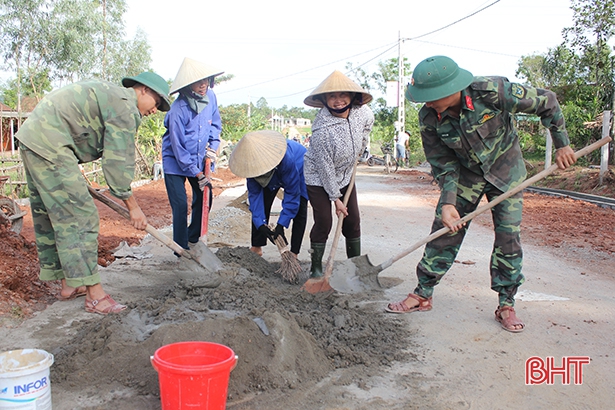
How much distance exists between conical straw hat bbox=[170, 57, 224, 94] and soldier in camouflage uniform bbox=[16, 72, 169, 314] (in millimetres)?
911

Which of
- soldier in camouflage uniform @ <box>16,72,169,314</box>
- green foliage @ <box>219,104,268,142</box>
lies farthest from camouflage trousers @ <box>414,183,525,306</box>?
green foliage @ <box>219,104,268,142</box>

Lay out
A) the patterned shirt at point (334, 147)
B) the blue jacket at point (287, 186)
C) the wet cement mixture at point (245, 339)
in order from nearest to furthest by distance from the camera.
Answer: the wet cement mixture at point (245, 339)
the patterned shirt at point (334, 147)
the blue jacket at point (287, 186)

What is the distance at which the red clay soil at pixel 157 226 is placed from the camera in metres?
3.90

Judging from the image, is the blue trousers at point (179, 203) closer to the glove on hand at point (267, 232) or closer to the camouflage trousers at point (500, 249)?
the glove on hand at point (267, 232)

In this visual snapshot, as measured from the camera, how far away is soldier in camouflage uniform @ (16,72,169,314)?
11.2ft

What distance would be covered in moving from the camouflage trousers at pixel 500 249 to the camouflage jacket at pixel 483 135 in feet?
0.34

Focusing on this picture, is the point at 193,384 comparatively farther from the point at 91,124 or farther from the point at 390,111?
the point at 390,111

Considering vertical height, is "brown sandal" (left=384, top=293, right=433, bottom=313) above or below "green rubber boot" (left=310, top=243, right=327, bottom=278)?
below

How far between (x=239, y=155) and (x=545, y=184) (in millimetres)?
11392

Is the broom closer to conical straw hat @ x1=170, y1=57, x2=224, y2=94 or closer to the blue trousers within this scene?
the blue trousers

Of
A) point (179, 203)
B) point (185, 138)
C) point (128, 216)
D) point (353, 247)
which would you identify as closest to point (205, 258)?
point (179, 203)

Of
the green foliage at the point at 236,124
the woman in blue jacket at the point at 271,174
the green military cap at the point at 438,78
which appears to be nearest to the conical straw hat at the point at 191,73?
the woman in blue jacket at the point at 271,174

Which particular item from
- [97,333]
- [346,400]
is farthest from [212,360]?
[97,333]

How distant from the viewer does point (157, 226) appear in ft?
26.0
